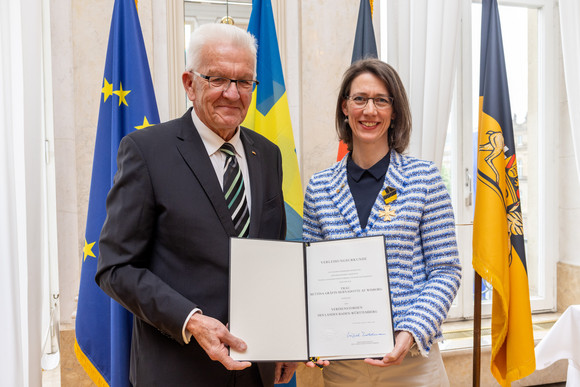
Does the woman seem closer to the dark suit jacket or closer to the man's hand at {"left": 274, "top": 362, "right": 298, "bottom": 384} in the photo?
the man's hand at {"left": 274, "top": 362, "right": 298, "bottom": 384}

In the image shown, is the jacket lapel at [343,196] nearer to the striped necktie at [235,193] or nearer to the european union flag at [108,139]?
the striped necktie at [235,193]

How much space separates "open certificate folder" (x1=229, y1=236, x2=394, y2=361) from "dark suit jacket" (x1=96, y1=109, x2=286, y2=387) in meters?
0.10

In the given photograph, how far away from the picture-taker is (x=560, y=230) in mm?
3898

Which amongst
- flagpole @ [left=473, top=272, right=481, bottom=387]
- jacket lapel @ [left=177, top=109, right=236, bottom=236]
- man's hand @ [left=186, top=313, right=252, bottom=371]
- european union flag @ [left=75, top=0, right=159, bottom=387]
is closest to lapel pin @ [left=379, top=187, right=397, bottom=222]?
jacket lapel @ [left=177, top=109, right=236, bottom=236]

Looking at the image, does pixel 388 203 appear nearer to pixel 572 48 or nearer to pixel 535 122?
pixel 572 48

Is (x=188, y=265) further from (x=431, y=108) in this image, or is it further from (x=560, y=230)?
(x=560, y=230)

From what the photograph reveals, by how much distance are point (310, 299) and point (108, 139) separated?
155 cm

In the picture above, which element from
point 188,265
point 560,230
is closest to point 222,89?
point 188,265

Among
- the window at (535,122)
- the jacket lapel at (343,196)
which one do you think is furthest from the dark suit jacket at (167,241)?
the window at (535,122)

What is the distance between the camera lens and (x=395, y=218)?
1.55 meters

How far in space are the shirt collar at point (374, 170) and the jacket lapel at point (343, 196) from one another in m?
0.03

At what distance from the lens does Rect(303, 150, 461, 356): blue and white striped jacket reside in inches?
59.5

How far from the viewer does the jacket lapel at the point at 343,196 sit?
1.59 metres

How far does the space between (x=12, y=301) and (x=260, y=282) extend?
4.34 feet
